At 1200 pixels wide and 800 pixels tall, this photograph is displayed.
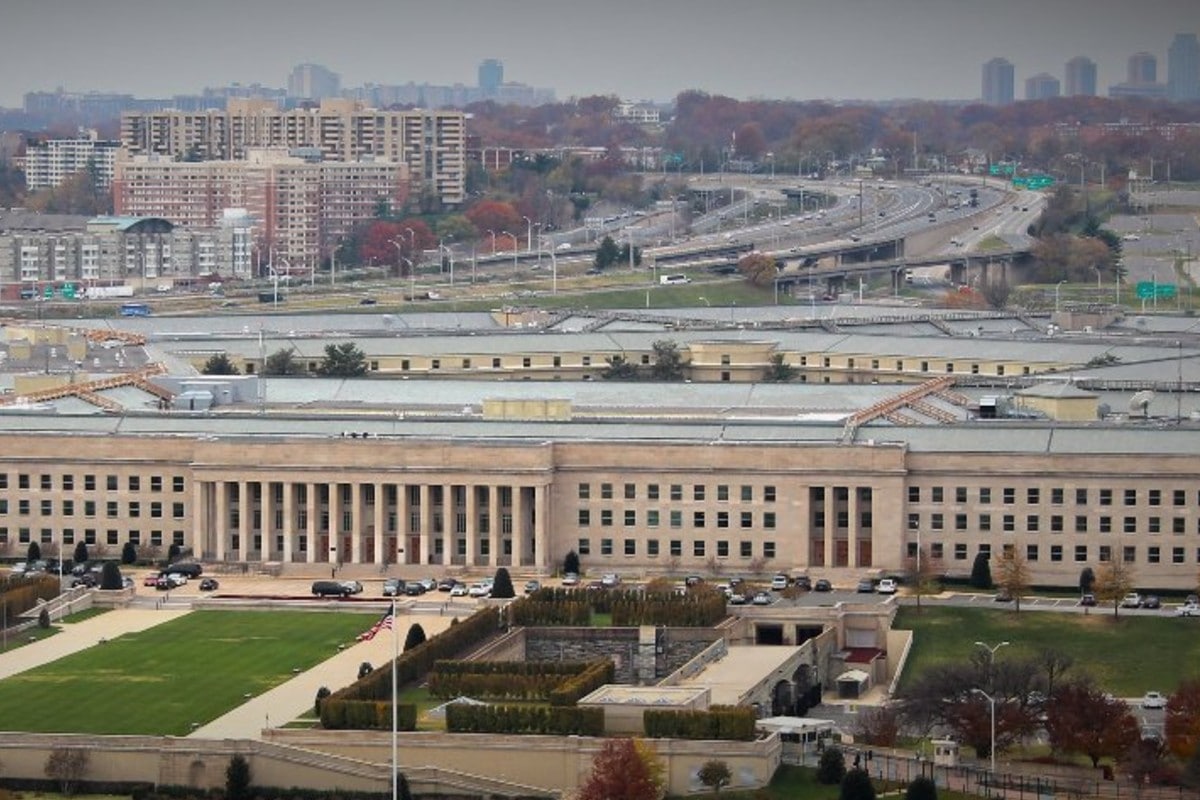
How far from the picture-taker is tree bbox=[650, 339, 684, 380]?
495ft

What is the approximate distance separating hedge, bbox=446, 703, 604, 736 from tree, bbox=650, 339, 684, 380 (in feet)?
227

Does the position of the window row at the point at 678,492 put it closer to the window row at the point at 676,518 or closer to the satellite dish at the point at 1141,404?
the window row at the point at 676,518

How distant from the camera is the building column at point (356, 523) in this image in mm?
110688

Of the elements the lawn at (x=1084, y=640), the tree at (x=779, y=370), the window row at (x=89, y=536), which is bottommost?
the lawn at (x=1084, y=640)

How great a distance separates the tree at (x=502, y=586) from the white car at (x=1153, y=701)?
20048mm

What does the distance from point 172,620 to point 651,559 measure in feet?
52.0

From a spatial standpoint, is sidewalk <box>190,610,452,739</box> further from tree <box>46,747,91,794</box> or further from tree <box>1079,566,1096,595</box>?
tree <box>1079,566,1096,595</box>

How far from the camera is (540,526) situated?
10962cm

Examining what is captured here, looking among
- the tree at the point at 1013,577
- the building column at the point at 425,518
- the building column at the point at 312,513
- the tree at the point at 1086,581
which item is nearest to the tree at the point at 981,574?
the tree at the point at 1013,577

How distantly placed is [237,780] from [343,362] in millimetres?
69729

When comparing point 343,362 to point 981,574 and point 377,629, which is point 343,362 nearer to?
point 981,574

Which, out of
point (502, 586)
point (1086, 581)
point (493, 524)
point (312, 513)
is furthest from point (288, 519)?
point (1086, 581)

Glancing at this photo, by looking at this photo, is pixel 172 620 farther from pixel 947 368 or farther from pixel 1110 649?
pixel 947 368

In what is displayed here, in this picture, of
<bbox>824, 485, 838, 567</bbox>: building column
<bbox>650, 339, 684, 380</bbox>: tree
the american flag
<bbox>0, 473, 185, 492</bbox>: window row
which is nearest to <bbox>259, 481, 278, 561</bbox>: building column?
<bbox>0, 473, 185, 492</bbox>: window row
